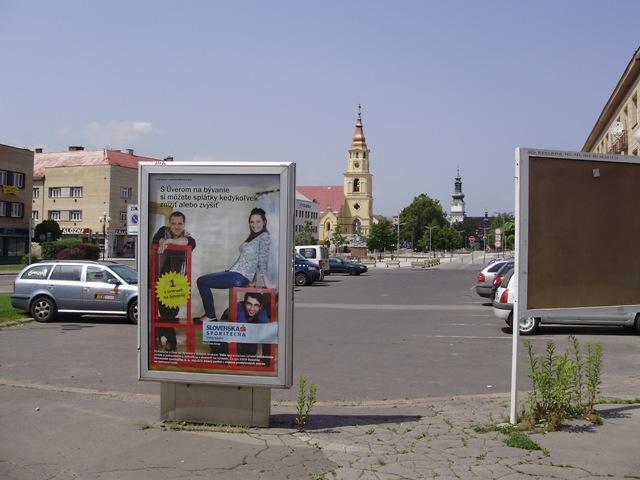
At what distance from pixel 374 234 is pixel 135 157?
42.6 metres

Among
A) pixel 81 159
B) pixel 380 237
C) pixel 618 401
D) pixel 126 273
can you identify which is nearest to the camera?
pixel 618 401

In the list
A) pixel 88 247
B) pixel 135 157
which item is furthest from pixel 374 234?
pixel 88 247

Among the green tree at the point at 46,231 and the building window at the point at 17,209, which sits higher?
the building window at the point at 17,209

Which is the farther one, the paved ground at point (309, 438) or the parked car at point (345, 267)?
the parked car at point (345, 267)

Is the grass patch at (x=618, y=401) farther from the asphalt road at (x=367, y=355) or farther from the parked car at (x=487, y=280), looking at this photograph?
the parked car at (x=487, y=280)

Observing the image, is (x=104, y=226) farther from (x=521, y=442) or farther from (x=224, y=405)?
(x=521, y=442)

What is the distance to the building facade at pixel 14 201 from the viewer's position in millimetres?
61781

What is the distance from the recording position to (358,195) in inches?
5979

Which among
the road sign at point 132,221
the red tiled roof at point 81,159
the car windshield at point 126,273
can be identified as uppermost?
the red tiled roof at point 81,159

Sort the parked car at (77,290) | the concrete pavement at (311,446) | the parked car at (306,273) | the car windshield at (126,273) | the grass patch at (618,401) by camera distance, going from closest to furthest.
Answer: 1. the concrete pavement at (311,446)
2. the grass patch at (618,401)
3. the parked car at (77,290)
4. the car windshield at (126,273)
5. the parked car at (306,273)

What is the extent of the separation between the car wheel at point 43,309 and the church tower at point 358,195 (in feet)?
438

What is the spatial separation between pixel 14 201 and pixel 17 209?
944mm

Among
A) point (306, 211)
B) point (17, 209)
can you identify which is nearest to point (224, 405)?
point (17, 209)

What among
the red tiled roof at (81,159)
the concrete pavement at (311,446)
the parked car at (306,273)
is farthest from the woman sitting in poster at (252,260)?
the red tiled roof at (81,159)
